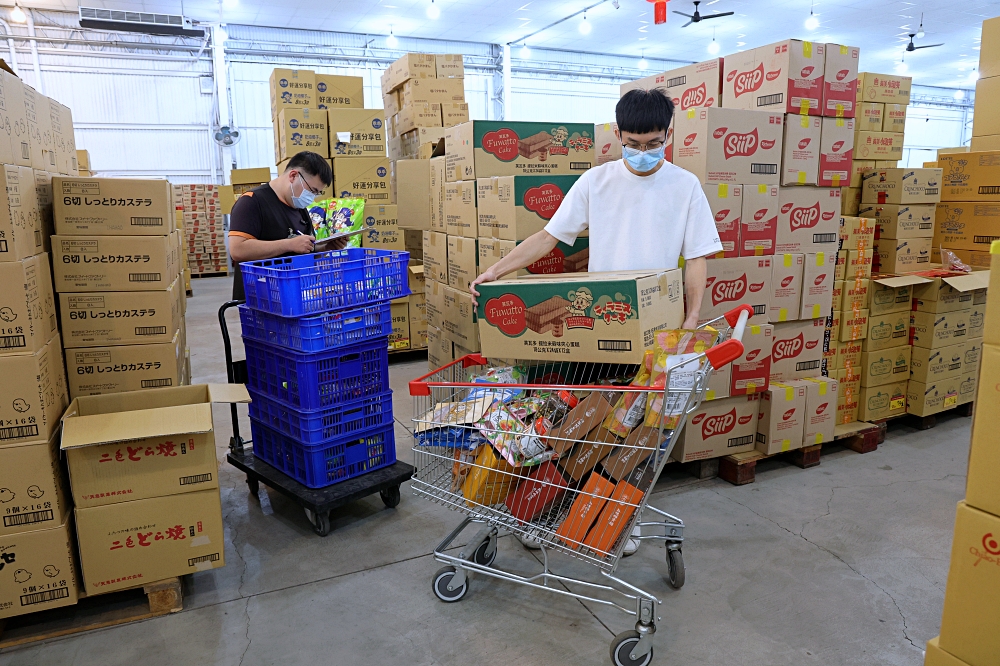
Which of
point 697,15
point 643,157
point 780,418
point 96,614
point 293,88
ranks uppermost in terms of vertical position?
point 697,15

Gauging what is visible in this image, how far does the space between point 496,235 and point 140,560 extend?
2085mm

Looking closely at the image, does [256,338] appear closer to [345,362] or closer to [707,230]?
[345,362]

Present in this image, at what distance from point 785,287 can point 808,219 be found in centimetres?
40

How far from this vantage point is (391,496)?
10.2 ft

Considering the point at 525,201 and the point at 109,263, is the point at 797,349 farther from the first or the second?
the point at 109,263

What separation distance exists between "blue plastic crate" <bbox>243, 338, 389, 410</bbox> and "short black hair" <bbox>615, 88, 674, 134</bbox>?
4.64 feet

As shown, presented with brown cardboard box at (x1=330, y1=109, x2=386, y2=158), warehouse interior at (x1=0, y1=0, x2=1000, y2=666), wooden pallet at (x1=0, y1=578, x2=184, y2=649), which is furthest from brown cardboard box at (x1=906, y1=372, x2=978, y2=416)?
brown cardboard box at (x1=330, y1=109, x2=386, y2=158)

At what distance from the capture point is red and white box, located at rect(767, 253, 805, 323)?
3.39 m

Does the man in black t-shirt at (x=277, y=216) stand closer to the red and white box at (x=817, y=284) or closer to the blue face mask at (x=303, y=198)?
the blue face mask at (x=303, y=198)

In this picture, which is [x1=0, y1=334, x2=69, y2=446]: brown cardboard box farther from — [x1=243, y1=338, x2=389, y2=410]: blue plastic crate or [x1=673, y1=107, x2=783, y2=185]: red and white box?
[x1=673, y1=107, x2=783, y2=185]: red and white box

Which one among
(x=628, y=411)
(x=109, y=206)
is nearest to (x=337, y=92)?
(x=109, y=206)

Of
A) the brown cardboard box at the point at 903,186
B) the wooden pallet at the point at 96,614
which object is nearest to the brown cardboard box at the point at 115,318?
the wooden pallet at the point at 96,614

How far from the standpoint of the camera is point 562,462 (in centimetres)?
212

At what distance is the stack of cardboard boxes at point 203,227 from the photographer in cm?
1351
